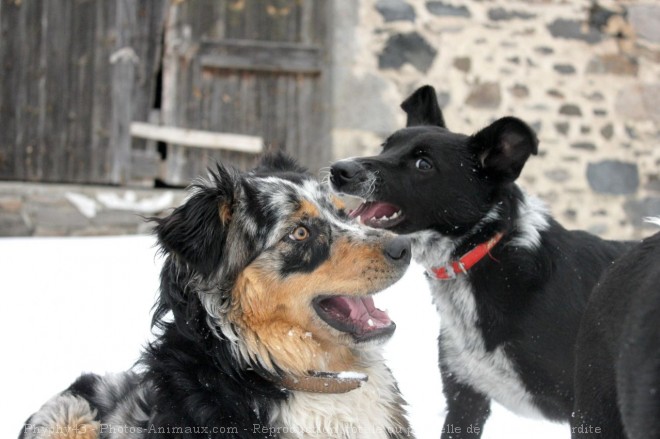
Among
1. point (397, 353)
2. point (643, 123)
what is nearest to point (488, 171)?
point (397, 353)

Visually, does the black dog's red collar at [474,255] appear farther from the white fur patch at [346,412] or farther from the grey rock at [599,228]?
the grey rock at [599,228]

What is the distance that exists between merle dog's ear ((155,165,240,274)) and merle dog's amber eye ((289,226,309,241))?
0.27m

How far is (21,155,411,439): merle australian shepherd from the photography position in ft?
9.61

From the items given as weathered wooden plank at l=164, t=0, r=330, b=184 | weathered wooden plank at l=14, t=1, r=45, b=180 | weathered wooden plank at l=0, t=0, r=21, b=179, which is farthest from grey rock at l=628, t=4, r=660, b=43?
weathered wooden plank at l=0, t=0, r=21, b=179

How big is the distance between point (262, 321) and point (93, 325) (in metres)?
3.43

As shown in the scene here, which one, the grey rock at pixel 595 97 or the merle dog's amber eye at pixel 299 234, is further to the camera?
the grey rock at pixel 595 97

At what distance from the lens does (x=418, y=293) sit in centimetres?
702

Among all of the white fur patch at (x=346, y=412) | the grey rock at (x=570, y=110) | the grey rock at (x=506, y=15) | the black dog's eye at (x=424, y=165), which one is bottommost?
the white fur patch at (x=346, y=412)

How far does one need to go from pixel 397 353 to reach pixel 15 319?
9.89ft

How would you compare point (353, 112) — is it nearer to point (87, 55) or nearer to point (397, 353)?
point (87, 55)

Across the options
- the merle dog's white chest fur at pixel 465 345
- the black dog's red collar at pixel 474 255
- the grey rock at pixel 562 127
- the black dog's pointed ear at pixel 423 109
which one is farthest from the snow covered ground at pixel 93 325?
the grey rock at pixel 562 127

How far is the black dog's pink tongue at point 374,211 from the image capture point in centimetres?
411

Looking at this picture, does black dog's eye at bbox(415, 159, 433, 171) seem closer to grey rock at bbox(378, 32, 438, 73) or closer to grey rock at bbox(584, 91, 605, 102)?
Answer: grey rock at bbox(378, 32, 438, 73)

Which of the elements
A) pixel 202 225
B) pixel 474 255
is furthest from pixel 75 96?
pixel 202 225
